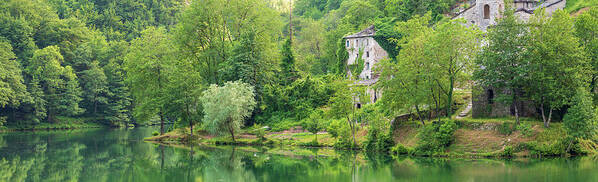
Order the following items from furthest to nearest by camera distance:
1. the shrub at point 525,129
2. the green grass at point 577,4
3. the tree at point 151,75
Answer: the green grass at point 577,4 → the tree at point 151,75 → the shrub at point 525,129

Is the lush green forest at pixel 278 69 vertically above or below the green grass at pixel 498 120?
above

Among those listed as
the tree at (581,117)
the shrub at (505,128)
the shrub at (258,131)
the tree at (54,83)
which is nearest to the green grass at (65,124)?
the tree at (54,83)

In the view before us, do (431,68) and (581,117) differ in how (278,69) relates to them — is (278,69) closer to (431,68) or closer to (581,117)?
(431,68)

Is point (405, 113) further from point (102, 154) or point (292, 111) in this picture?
point (102, 154)

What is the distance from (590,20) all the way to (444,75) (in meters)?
10.6

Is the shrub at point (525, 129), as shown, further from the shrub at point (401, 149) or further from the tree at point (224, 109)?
the tree at point (224, 109)

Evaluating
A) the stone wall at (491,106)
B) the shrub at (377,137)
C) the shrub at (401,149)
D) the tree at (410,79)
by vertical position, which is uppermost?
the tree at (410,79)

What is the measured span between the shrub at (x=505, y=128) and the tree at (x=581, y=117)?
12.1ft

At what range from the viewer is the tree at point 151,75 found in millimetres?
66875

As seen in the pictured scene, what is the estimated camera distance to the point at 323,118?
182 ft

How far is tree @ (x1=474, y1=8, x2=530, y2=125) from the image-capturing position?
135 ft

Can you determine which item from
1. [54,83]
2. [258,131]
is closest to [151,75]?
[258,131]

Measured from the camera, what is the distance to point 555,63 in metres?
39.8

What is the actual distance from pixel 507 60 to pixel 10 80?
67.8m
